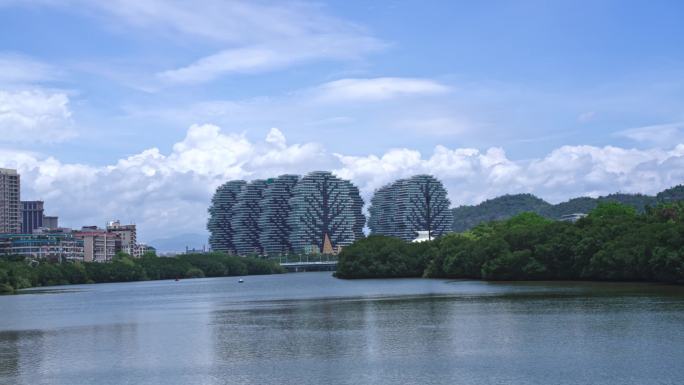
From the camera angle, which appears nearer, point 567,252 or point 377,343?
point 377,343

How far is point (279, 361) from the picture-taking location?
44.1 meters

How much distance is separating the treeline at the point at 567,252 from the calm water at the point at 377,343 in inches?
293

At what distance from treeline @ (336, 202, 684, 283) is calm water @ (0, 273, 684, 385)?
745 centimetres

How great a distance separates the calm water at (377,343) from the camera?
38.8m

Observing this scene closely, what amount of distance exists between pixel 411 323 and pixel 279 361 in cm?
1786

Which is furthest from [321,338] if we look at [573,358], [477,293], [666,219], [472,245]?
[472,245]

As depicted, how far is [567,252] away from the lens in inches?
4252

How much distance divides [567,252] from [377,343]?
210ft

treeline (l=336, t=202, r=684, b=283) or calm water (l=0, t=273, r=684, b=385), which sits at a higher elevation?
treeline (l=336, t=202, r=684, b=283)

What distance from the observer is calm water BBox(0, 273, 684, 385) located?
3878 centimetres

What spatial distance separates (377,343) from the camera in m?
49.5

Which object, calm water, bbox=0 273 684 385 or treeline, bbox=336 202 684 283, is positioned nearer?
calm water, bbox=0 273 684 385

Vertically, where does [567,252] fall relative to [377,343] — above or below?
above

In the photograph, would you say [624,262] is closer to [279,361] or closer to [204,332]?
[204,332]
